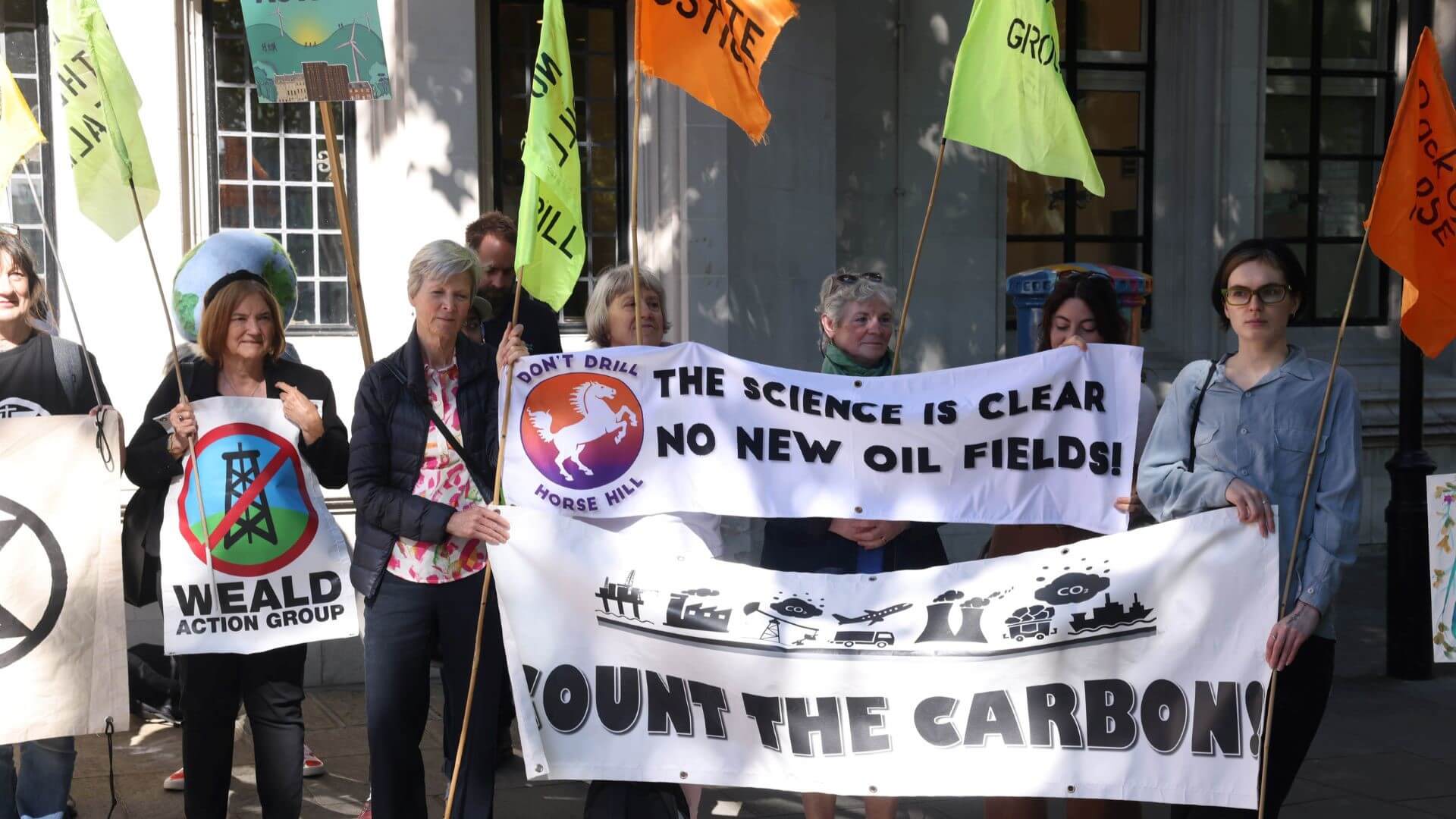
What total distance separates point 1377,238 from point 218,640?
387cm

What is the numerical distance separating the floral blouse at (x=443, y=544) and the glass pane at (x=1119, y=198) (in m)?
8.13

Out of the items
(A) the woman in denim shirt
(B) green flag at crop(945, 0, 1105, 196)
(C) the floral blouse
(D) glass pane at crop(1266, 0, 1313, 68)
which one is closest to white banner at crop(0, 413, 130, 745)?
(C) the floral blouse

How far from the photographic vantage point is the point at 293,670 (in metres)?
4.79

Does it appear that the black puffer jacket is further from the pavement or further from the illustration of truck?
the pavement

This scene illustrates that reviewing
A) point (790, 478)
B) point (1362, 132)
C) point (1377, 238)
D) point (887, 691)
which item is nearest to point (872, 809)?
point (887, 691)

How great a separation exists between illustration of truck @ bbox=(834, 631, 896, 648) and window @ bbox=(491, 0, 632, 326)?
17.0 ft

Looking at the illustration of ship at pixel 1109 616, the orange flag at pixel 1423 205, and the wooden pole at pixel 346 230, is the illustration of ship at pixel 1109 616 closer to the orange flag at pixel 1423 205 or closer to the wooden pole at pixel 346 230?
the orange flag at pixel 1423 205

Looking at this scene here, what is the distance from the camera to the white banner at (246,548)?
4703 millimetres

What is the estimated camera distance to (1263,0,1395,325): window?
468 inches

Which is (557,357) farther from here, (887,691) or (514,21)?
(514,21)

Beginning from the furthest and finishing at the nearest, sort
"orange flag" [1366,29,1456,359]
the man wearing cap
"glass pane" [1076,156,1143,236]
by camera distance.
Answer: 1. "glass pane" [1076,156,1143,236]
2. the man wearing cap
3. "orange flag" [1366,29,1456,359]

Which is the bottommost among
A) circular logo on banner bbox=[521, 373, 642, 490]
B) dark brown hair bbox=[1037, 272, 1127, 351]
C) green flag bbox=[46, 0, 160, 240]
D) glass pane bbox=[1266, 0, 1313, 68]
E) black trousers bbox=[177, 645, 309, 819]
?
black trousers bbox=[177, 645, 309, 819]

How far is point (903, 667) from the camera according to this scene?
4211 millimetres

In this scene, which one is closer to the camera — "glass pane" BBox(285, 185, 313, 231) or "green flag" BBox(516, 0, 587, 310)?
"green flag" BBox(516, 0, 587, 310)
